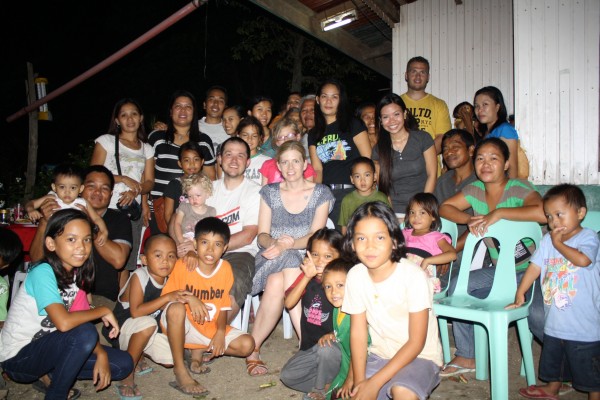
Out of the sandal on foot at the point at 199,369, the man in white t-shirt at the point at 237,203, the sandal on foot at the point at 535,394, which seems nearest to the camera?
the sandal on foot at the point at 535,394

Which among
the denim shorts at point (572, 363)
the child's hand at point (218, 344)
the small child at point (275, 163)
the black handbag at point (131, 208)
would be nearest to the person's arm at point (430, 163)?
the small child at point (275, 163)

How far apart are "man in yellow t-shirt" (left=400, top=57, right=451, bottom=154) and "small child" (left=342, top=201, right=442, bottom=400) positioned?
3.09m

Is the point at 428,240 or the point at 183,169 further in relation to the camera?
the point at 183,169

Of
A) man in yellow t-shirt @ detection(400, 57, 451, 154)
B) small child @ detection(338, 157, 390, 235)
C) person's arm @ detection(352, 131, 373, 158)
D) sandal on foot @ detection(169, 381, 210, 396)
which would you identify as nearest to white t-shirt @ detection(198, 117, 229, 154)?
person's arm @ detection(352, 131, 373, 158)

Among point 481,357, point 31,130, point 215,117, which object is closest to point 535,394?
point 481,357

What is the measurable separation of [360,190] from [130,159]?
2.50 metres

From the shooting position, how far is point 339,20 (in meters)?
7.16

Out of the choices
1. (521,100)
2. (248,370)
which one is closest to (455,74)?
(521,100)

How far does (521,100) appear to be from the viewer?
4.96 m

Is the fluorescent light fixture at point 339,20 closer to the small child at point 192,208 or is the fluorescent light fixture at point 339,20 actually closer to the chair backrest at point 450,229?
the small child at point 192,208

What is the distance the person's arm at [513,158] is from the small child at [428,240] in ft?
3.01

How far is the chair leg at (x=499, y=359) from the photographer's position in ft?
9.38

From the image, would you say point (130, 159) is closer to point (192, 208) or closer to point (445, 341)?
point (192, 208)

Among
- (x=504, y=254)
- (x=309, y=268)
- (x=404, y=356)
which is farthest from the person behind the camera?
(x=504, y=254)
